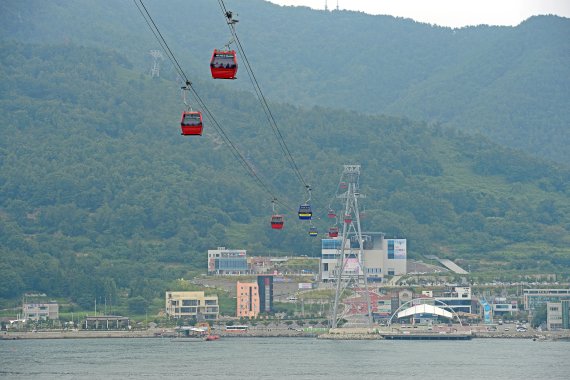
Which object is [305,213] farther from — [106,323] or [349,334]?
[106,323]

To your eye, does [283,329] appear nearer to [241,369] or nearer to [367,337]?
[367,337]

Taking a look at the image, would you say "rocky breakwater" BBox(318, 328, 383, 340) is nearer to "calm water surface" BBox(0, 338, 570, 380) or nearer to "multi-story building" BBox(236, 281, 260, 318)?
"calm water surface" BBox(0, 338, 570, 380)

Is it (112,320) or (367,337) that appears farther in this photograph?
(112,320)

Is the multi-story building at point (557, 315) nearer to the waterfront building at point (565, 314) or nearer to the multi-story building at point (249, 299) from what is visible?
the waterfront building at point (565, 314)

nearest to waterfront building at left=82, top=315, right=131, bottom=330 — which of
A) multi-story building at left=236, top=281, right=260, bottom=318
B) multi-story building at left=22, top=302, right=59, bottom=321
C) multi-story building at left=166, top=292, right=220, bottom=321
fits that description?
multi-story building at left=22, top=302, right=59, bottom=321

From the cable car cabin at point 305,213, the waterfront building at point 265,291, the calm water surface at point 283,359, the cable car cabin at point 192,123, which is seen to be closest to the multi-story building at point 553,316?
the calm water surface at point 283,359

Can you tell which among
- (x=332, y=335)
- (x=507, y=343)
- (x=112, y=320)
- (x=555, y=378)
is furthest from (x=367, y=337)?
(x=555, y=378)
